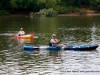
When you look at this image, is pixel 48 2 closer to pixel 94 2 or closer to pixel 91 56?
pixel 94 2

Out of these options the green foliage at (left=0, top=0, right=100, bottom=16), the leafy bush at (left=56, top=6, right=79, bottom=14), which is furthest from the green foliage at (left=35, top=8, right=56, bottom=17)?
the leafy bush at (left=56, top=6, right=79, bottom=14)

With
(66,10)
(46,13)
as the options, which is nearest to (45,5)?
(66,10)

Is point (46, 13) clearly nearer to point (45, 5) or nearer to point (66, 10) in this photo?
point (45, 5)

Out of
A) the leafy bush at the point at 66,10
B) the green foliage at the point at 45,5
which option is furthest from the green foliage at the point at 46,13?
the leafy bush at the point at 66,10

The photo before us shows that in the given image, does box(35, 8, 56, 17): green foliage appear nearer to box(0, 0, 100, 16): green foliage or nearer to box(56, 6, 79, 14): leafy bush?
box(0, 0, 100, 16): green foliage

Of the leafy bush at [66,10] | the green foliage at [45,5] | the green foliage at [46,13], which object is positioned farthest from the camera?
the leafy bush at [66,10]

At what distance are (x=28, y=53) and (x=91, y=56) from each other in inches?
246

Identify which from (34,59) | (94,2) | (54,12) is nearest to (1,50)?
(34,59)

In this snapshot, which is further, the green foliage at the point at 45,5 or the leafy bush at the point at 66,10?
the leafy bush at the point at 66,10

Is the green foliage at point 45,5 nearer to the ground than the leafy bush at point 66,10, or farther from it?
farther from it

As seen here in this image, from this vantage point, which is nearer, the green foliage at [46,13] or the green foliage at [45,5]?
the green foliage at [46,13]

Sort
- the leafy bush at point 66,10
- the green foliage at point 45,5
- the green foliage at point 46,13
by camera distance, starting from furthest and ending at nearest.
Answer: the leafy bush at point 66,10 → the green foliage at point 45,5 → the green foliage at point 46,13

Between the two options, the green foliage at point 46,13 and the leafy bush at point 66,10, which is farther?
the leafy bush at point 66,10

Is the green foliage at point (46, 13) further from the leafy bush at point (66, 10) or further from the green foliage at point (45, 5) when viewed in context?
the leafy bush at point (66, 10)
